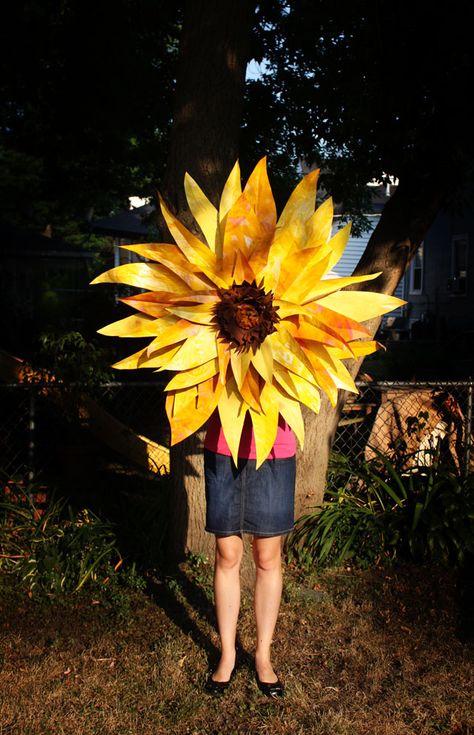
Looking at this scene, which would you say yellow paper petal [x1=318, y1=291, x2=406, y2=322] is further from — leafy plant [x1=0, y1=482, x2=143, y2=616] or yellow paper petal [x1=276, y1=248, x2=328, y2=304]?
leafy plant [x1=0, y1=482, x2=143, y2=616]

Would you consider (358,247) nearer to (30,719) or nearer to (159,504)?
(159,504)

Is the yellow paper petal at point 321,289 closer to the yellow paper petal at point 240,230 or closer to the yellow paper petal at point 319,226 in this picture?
the yellow paper petal at point 319,226

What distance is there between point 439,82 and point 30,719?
4122mm

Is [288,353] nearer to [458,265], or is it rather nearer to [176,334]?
[176,334]

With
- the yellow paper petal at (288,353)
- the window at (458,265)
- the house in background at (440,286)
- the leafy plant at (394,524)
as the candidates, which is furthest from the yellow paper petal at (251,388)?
the window at (458,265)

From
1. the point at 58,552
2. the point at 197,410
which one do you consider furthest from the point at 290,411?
the point at 58,552

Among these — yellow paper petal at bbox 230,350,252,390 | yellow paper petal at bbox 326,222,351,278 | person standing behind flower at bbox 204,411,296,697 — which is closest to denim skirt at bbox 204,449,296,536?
person standing behind flower at bbox 204,411,296,697

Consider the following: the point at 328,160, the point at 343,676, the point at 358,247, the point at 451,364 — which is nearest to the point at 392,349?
the point at 451,364

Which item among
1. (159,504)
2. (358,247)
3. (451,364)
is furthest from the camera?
(358,247)

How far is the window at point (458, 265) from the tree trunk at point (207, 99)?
18474mm

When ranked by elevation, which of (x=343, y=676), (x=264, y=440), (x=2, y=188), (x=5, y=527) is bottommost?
(x=343, y=676)

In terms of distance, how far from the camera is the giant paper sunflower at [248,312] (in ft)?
9.52

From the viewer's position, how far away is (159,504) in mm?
4984

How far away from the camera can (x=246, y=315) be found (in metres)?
2.87
